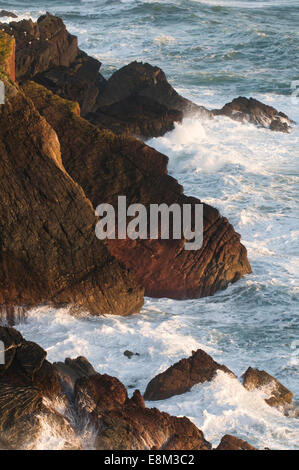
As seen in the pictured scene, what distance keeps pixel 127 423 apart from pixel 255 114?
769 inches

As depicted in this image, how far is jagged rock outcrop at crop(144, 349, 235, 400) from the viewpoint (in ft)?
37.6

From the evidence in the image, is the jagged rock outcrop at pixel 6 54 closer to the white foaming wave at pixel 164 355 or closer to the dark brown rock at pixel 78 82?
the white foaming wave at pixel 164 355

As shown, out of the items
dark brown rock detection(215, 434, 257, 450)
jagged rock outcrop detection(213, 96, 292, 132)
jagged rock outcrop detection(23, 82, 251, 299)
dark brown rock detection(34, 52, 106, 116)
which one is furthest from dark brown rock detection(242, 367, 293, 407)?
jagged rock outcrop detection(213, 96, 292, 132)

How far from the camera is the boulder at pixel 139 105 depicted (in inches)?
910

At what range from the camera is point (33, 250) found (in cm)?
1323

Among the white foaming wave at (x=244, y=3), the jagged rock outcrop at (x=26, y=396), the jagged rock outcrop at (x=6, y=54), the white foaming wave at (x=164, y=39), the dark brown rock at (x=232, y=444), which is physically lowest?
the dark brown rock at (x=232, y=444)

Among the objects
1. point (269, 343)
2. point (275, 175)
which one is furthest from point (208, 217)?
point (275, 175)

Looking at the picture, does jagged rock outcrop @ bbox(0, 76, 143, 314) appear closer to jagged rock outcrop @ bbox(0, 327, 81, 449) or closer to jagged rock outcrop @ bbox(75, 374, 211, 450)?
jagged rock outcrop @ bbox(0, 327, 81, 449)

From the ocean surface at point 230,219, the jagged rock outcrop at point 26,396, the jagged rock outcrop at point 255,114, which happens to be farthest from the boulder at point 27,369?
the jagged rock outcrop at point 255,114

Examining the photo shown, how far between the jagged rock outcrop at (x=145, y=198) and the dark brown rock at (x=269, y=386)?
10.9 ft

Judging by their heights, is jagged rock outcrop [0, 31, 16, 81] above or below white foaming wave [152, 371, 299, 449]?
above

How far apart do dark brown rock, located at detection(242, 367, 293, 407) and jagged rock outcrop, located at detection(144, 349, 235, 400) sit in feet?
0.82

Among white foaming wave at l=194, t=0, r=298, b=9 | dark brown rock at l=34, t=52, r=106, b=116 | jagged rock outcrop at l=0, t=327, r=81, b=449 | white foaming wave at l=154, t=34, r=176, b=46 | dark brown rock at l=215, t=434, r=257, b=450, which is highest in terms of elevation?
dark brown rock at l=34, t=52, r=106, b=116

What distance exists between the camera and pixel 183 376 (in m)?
11.6
